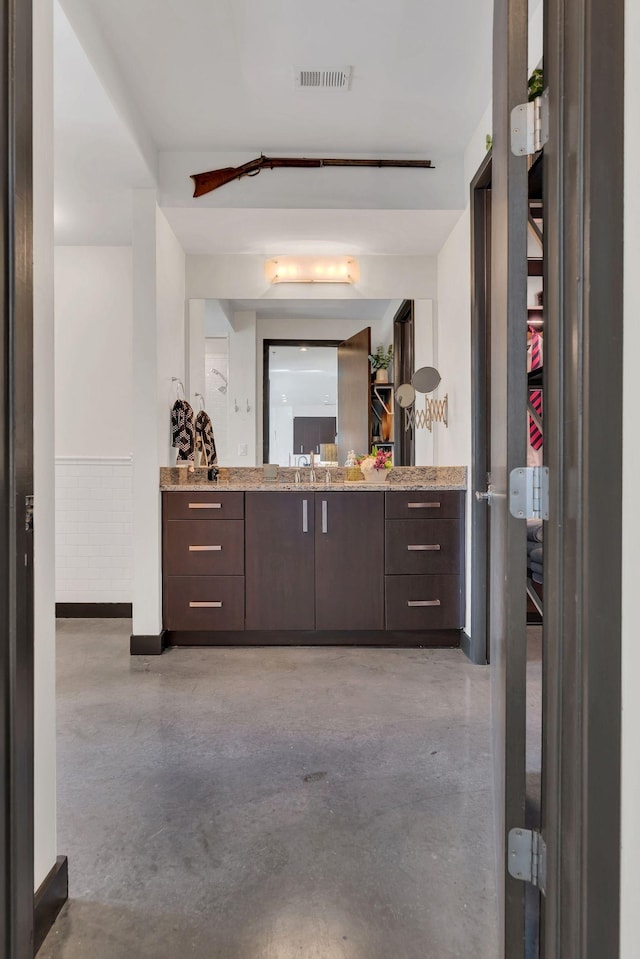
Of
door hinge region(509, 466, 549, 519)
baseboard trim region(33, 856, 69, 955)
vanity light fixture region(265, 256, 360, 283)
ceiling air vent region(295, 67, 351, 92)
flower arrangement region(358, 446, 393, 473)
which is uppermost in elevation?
ceiling air vent region(295, 67, 351, 92)

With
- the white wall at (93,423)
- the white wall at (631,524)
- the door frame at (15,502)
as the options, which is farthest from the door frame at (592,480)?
the white wall at (93,423)

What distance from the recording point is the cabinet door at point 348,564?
11.0 ft

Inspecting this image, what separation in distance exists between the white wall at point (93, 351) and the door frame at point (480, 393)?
233cm

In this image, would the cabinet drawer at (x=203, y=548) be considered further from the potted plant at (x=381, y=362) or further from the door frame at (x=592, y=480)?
the door frame at (x=592, y=480)

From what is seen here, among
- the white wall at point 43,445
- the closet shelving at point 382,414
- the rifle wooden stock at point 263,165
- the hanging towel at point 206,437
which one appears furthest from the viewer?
the closet shelving at point 382,414

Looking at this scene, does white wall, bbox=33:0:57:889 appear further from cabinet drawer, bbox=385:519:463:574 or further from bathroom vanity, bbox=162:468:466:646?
cabinet drawer, bbox=385:519:463:574

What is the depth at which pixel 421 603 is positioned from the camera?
3.35 m

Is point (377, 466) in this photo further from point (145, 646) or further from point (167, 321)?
point (145, 646)

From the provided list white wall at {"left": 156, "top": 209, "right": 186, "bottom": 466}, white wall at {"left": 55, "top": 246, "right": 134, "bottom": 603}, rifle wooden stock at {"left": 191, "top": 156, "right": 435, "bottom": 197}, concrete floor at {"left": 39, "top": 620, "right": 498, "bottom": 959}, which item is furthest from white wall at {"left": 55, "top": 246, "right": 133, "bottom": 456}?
concrete floor at {"left": 39, "top": 620, "right": 498, "bottom": 959}

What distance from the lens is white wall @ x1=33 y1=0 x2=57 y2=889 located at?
1.24m

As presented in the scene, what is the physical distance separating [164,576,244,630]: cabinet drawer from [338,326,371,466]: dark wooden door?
45.2 inches

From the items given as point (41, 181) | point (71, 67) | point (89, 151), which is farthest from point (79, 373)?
point (41, 181)

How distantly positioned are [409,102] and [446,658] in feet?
9.16

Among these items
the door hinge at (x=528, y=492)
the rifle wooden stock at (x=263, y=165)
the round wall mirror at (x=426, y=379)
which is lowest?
the door hinge at (x=528, y=492)
